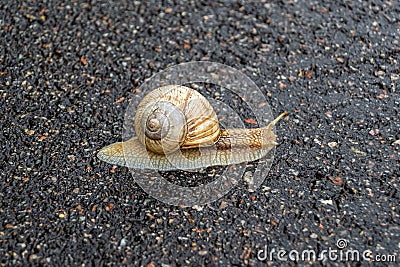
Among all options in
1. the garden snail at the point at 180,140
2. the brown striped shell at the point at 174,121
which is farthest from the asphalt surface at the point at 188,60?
the brown striped shell at the point at 174,121

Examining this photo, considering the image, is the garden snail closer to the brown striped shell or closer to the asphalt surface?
Result: the brown striped shell

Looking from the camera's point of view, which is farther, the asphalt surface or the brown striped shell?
the brown striped shell

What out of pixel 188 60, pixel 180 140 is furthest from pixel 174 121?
pixel 188 60

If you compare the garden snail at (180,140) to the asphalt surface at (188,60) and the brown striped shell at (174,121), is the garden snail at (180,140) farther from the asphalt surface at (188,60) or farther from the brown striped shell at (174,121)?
the asphalt surface at (188,60)

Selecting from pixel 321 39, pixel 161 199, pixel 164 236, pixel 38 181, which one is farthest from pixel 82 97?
pixel 321 39

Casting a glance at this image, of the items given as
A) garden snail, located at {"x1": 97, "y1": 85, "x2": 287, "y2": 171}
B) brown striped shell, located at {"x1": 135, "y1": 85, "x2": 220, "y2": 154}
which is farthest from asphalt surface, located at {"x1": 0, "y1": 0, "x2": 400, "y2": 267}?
brown striped shell, located at {"x1": 135, "y1": 85, "x2": 220, "y2": 154}

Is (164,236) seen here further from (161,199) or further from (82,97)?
(82,97)
